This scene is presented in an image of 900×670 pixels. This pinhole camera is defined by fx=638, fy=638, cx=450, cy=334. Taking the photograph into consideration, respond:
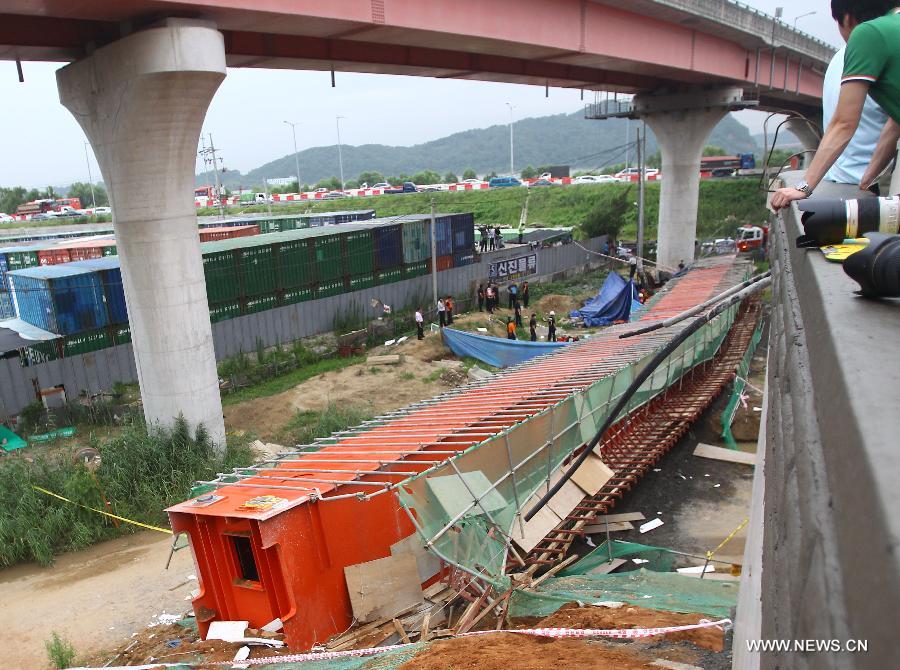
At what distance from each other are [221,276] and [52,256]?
13.4 m

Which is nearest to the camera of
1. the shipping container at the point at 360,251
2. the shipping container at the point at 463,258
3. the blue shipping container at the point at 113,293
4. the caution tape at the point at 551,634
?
the caution tape at the point at 551,634

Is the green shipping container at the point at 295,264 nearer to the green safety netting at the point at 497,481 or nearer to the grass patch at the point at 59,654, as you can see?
the green safety netting at the point at 497,481

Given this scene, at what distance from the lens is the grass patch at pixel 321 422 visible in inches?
637

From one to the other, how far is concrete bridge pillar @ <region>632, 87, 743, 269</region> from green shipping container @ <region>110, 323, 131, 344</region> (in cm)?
2634

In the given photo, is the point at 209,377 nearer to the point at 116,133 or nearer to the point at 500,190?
the point at 116,133

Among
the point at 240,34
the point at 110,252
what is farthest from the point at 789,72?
the point at 110,252

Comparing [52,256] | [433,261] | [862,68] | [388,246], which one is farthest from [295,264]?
[862,68]

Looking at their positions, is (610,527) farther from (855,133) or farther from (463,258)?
(463,258)

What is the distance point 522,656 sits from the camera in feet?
17.4

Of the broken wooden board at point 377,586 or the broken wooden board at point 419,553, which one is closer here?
the broken wooden board at point 377,586

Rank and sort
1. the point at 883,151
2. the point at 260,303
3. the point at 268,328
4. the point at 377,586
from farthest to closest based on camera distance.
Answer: the point at 260,303 < the point at 268,328 < the point at 377,586 < the point at 883,151

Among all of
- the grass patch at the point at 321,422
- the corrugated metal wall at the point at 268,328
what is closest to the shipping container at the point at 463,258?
the corrugated metal wall at the point at 268,328

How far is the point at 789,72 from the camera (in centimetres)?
3512

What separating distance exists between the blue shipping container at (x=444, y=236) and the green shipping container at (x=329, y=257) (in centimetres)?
614
